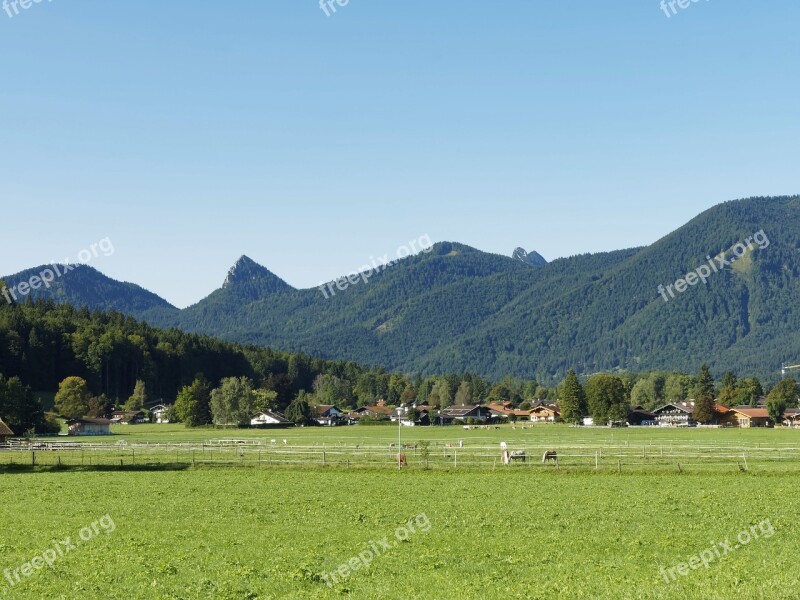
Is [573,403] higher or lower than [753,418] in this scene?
higher

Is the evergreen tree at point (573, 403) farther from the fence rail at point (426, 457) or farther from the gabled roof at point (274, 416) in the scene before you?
the fence rail at point (426, 457)

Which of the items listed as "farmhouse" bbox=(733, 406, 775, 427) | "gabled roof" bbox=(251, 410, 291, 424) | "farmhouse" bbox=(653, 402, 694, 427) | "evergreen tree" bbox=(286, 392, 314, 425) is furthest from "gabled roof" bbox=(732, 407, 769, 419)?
"gabled roof" bbox=(251, 410, 291, 424)

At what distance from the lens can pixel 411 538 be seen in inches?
1040

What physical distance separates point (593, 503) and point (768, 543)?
9.80 m

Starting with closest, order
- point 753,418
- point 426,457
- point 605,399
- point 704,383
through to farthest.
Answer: point 426,457 < point 605,399 < point 753,418 < point 704,383

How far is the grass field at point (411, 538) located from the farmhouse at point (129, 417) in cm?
14645

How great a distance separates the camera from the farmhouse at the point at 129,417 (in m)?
186

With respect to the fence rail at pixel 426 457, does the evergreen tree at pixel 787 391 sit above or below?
above

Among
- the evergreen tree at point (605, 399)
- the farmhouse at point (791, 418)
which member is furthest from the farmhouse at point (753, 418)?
the evergreen tree at point (605, 399)

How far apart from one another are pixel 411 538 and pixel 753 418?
5976 inches

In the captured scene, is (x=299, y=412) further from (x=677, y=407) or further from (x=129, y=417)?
(x=677, y=407)

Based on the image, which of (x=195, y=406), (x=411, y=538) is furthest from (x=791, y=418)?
(x=411, y=538)

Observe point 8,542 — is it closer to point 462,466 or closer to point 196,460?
point 462,466

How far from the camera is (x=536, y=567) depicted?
22.1 meters
